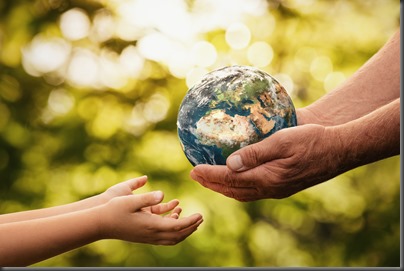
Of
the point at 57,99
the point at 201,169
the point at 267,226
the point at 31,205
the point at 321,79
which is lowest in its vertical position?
the point at 267,226

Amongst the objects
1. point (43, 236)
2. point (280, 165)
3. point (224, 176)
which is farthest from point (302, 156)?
point (43, 236)

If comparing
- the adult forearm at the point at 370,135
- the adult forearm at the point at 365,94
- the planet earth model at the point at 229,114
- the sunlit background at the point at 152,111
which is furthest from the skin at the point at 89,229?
the sunlit background at the point at 152,111

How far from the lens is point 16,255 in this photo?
8.66 ft

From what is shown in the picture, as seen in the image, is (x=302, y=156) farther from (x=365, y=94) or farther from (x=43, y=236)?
(x=43, y=236)

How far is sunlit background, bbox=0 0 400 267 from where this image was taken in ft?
24.1

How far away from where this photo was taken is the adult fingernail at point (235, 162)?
8.88 ft

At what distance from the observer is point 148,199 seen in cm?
274

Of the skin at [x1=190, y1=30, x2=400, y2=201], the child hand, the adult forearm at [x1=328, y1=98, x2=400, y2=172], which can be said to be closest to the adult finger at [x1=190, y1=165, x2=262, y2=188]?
the skin at [x1=190, y1=30, x2=400, y2=201]

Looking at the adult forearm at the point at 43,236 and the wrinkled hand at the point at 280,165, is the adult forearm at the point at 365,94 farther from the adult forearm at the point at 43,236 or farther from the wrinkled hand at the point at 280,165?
the adult forearm at the point at 43,236

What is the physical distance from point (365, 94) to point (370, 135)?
2.52ft

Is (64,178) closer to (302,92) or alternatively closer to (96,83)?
(96,83)

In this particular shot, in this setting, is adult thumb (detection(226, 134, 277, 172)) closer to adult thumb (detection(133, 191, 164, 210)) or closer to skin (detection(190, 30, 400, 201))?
skin (detection(190, 30, 400, 201))

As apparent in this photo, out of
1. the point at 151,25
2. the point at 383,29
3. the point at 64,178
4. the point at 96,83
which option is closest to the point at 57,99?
the point at 96,83

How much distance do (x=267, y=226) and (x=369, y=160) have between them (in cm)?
494
